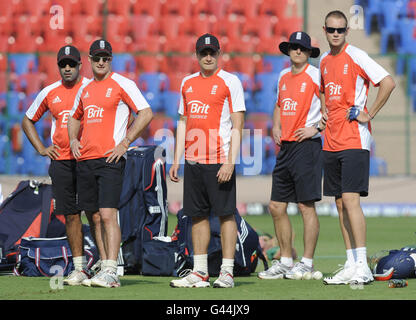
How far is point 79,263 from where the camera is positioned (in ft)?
25.1

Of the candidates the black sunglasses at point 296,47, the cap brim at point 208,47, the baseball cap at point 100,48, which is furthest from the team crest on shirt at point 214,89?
the black sunglasses at point 296,47

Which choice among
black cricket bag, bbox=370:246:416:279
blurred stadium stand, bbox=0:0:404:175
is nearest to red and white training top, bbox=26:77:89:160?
black cricket bag, bbox=370:246:416:279

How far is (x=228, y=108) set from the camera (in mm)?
7289

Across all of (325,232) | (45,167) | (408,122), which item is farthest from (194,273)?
(408,122)

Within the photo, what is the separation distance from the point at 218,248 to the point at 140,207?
0.95m

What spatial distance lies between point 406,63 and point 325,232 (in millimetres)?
7181

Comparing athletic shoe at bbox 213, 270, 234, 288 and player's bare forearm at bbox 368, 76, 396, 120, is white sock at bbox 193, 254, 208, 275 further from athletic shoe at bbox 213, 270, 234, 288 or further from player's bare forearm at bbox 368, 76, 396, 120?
player's bare forearm at bbox 368, 76, 396, 120

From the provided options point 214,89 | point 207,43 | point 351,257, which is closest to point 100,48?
point 207,43

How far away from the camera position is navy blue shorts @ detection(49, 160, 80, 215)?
25.2ft

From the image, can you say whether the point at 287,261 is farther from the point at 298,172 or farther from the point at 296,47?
the point at 296,47

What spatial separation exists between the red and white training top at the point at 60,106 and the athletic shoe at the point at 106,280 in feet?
3.95

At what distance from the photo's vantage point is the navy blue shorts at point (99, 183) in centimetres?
722

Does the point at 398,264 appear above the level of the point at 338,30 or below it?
below
